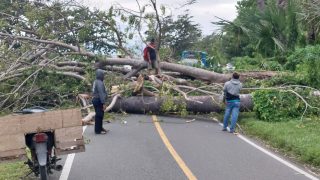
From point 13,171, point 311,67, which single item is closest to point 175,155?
point 13,171

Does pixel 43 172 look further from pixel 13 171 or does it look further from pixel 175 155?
pixel 175 155

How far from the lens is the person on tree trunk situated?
19.7 meters

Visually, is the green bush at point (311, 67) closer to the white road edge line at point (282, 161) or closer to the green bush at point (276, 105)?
the green bush at point (276, 105)

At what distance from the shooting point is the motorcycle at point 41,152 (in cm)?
837

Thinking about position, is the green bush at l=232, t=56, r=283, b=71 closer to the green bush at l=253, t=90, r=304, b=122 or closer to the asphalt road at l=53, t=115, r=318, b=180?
the green bush at l=253, t=90, r=304, b=122

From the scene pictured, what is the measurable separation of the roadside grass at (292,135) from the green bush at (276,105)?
0.38 m

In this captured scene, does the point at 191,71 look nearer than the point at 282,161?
No

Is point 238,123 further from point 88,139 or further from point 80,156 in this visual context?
point 80,156

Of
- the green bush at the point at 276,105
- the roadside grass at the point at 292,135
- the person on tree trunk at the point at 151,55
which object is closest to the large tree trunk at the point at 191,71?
the person on tree trunk at the point at 151,55

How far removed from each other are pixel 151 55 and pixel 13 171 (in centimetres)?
1062

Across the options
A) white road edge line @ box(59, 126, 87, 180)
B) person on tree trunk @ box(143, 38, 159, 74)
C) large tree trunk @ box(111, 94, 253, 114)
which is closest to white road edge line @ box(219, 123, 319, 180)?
large tree trunk @ box(111, 94, 253, 114)

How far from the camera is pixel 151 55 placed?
19.9 meters

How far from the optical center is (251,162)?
410 inches

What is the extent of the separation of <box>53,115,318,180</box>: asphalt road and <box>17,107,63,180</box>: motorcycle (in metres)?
0.67
